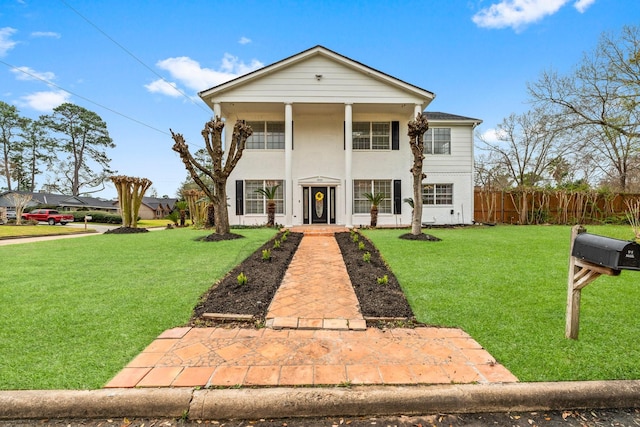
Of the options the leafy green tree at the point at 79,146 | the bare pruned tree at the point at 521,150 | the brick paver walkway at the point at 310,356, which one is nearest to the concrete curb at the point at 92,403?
the brick paver walkway at the point at 310,356

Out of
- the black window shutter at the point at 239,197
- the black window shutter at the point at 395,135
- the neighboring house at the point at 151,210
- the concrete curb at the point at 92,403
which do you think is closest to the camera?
the concrete curb at the point at 92,403

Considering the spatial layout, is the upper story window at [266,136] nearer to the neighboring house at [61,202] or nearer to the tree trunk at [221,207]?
the tree trunk at [221,207]

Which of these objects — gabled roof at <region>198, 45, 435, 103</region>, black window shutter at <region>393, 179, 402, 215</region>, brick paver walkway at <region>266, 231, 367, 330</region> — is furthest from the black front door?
brick paver walkway at <region>266, 231, 367, 330</region>

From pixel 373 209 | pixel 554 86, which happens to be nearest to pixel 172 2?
pixel 373 209

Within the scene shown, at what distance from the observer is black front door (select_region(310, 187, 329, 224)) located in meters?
14.4

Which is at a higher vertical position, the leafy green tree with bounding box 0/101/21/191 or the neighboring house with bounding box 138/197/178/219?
the leafy green tree with bounding box 0/101/21/191

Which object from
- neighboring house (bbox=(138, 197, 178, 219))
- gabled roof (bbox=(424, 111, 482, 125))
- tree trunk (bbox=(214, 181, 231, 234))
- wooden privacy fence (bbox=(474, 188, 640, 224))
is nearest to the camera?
tree trunk (bbox=(214, 181, 231, 234))

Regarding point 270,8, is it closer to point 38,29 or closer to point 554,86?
point 38,29

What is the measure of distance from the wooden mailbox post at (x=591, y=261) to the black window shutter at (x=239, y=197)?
1290cm

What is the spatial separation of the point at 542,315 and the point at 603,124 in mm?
18240

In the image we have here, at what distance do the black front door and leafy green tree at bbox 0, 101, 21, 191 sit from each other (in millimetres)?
41423

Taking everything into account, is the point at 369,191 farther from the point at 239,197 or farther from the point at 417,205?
the point at 239,197

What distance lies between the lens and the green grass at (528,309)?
2.33 meters

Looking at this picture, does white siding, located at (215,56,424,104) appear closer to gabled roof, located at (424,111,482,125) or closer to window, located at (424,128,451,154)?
gabled roof, located at (424,111,482,125)
